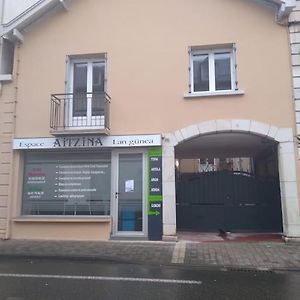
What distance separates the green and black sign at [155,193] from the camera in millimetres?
10820

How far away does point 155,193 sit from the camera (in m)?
11.0

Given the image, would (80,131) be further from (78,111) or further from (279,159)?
(279,159)

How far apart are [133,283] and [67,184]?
5658mm

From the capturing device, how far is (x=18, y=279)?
6.77 m

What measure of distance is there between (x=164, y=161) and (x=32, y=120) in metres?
4.13

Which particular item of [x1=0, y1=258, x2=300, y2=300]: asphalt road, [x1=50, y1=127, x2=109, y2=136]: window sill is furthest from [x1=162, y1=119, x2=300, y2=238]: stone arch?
[x1=0, y1=258, x2=300, y2=300]: asphalt road

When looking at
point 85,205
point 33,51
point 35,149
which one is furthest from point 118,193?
point 33,51

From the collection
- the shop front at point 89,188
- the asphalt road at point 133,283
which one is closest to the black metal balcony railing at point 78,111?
the shop front at point 89,188

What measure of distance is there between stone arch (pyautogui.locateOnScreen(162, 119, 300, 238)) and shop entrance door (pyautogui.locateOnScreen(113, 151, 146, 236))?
2.25 ft

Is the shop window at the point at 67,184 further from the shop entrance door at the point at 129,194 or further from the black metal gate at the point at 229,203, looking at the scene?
the black metal gate at the point at 229,203

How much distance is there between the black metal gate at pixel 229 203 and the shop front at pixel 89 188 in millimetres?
2371

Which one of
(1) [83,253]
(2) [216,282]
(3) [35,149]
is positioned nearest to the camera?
(2) [216,282]

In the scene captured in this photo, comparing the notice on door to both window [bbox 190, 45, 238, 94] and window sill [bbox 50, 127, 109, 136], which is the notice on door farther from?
window [bbox 190, 45, 238, 94]

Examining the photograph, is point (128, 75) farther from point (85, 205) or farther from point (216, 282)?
point (216, 282)
